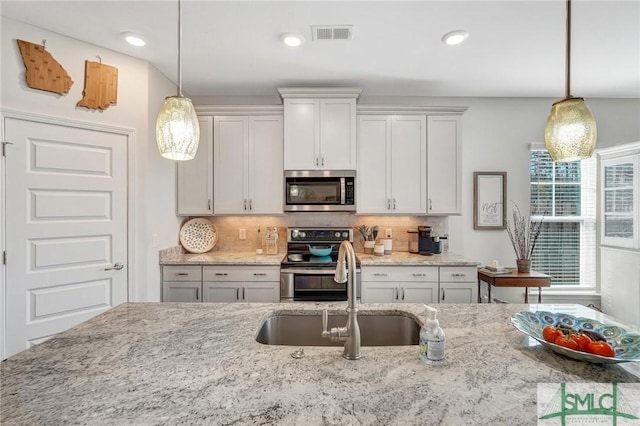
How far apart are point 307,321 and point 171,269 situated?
198 cm

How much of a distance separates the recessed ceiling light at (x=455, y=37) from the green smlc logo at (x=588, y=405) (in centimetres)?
232

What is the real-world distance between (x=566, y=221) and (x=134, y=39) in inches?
189

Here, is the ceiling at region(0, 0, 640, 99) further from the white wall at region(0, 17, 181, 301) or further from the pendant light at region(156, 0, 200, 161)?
the pendant light at region(156, 0, 200, 161)

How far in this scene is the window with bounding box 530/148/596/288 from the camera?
11.9 ft

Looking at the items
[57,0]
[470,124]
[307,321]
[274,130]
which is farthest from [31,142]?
[470,124]

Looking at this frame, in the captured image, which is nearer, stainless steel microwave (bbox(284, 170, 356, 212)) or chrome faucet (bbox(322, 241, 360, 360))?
chrome faucet (bbox(322, 241, 360, 360))

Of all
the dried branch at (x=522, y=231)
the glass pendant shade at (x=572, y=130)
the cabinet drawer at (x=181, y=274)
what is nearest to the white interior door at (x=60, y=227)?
the cabinet drawer at (x=181, y=274)

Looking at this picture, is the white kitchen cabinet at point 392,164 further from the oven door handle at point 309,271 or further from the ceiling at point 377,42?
the oven door handle at point 309,271

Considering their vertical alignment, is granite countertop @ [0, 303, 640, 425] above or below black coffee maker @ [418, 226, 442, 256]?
below

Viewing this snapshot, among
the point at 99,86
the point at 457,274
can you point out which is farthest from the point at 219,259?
the point at 457,274

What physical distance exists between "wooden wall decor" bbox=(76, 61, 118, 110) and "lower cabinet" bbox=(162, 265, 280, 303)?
1544 mm

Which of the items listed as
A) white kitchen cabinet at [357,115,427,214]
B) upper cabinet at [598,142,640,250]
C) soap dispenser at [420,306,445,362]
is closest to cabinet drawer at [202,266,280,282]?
white kitchen cabinet at [357,115,427,214]

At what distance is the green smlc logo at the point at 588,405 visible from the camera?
76cm

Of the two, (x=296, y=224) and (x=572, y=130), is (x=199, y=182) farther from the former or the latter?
(x=572, y=130)
